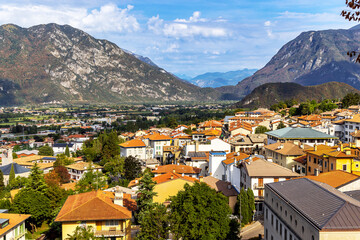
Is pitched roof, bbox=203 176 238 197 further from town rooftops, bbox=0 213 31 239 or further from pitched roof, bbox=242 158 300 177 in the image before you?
town rooftops, bbox=0 213 31 239

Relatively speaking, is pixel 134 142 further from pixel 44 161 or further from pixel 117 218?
pixel 117 218

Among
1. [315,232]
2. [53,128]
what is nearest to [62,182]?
[315,232]

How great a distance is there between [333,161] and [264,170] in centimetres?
810

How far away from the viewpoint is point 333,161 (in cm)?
3925

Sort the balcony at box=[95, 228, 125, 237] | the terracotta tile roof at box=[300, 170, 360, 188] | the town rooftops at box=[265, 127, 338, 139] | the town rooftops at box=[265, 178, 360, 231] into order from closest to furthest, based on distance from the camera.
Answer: the town rooftops at box=[265, 178, 360, 231] < the balcony at box=[95, 228, 125, 237] < the terracotta tile roof at box=[300, 170, 360, 188] < the town rooftops at box=[265, 127, 338, 139]

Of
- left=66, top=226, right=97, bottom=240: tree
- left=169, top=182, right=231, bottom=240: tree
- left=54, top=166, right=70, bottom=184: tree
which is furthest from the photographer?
left=54, top=166, right=70, bottom=184: tree

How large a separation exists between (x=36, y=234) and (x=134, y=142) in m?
41.5

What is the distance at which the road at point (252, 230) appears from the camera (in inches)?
1290

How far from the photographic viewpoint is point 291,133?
61250 mm

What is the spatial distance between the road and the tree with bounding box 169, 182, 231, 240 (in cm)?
572

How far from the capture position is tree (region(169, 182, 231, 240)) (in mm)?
26422

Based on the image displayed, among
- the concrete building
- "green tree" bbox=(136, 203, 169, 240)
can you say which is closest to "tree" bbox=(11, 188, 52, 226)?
"green tree" bbox=(136, 203, 169, 240)

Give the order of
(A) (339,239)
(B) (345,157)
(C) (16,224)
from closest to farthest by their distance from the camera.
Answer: (A) (339,239), (C) (16,224), (B) (345,157)

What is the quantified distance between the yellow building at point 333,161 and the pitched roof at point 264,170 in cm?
366
